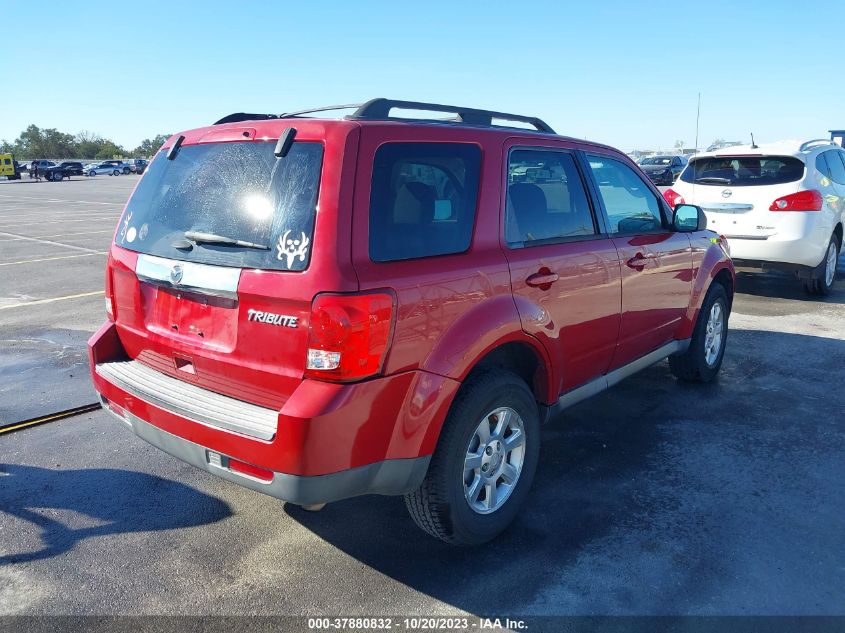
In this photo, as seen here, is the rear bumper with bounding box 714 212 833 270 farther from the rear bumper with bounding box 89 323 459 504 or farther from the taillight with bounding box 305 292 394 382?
the taillight with bounding box 305 292 394 382

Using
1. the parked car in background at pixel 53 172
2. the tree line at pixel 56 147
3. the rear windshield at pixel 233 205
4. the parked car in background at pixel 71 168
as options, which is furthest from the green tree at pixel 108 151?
the rear windshield at pixel 233 205

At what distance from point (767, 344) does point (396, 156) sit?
5.20 meters

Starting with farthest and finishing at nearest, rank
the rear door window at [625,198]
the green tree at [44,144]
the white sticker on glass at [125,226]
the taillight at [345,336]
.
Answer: the green tree at [44,144], the rear door window at [625,198], the white sticker on glass at [125,226], the taillight at [345,336]

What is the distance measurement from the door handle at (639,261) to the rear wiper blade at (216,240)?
2.35 meters

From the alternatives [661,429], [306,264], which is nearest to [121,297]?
[306,264]

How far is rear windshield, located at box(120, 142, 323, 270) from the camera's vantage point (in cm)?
263

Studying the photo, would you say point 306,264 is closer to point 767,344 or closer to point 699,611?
point 699,611

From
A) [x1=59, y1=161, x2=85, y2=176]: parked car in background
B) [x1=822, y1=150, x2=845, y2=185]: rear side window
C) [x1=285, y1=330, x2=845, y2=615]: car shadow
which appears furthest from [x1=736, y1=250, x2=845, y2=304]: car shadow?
[x1=59, y1=161, x2=85, y2=176]: parked car in background

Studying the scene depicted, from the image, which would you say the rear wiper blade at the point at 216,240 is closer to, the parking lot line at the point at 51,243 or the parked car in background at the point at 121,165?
the parking lot line at the point at 51,243

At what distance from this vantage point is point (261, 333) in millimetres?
2662

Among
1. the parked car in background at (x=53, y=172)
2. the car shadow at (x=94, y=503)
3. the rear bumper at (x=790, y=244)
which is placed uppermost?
the parked car in background at (x=53, y=172)

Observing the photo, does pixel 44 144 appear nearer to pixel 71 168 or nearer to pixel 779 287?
pixel 71 168

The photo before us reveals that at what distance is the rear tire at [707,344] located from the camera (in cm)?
525

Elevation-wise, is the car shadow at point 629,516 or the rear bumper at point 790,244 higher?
the rear bumper at point 790,244
